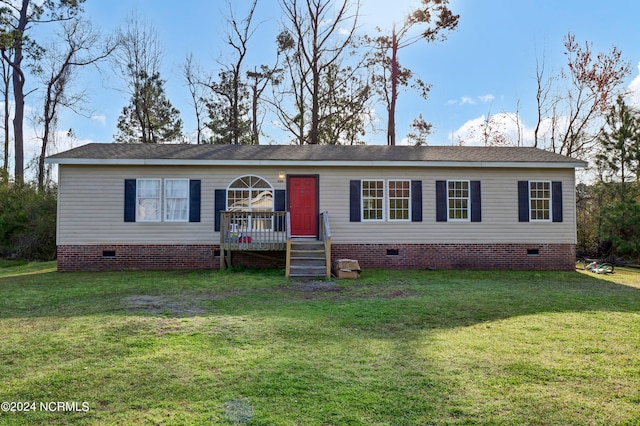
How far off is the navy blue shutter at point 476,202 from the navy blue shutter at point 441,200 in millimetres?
808

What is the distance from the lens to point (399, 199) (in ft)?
38.9

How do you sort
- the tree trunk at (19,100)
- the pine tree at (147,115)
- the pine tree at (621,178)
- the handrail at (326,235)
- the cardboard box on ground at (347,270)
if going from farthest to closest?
the pine tree at (147,115)
the tree trunk at (19,100)
the pine tree at (621,178)
the handrail at (326,235)
the cardboard box on ground at (347,270)

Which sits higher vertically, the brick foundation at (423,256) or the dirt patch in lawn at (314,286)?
the brick foundation at (423,256)

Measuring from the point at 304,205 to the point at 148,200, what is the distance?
14.7 ft

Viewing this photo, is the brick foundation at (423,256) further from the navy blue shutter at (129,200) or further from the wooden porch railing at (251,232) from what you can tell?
the navy blue shutter at (129,200)

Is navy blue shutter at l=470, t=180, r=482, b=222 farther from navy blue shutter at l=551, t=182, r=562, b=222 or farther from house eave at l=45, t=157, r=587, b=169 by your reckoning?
navy blue shutter at l=551, t=182, r=562, b=222

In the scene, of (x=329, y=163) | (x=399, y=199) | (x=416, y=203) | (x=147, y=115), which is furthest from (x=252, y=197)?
(x=147, y=115)

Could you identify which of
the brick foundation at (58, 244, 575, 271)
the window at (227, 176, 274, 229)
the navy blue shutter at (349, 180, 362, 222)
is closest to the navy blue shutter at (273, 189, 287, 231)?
the window at (227, 176, 274, 229)

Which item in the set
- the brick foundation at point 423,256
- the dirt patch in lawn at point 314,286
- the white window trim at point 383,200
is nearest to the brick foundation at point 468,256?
the brick foundation at point 423,256

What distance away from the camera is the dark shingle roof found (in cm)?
1131

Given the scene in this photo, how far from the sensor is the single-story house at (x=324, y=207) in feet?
37.1

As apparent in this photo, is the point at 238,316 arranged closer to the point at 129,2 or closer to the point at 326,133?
the point at 326,133

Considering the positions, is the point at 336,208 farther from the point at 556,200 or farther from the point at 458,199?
the point at 556,200

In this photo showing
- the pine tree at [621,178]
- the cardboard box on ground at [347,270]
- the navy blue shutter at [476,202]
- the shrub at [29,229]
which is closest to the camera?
the cardboard box on ground at [347,270]
